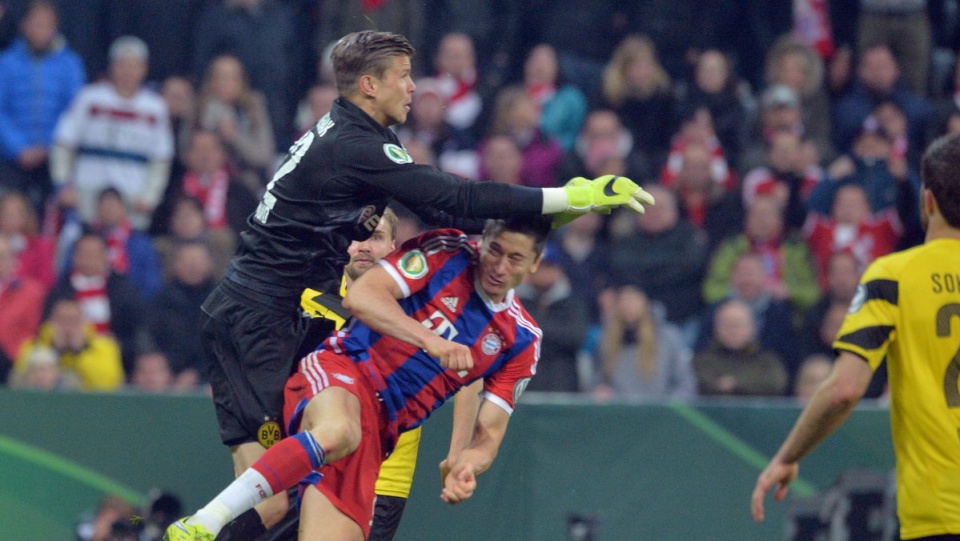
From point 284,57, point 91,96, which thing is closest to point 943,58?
point 284,57

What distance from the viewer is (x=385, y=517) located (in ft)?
22.4

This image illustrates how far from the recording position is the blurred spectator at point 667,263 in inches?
440

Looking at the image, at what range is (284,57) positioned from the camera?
12.9 metres

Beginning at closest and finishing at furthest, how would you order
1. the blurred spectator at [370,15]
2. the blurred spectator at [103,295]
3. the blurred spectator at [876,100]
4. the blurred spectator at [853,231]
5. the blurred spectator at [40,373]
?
the blurred spectator at [40,373] → the blurred spectator at [103,295] → the blurred spectator at [853,231] → the blurred spectator at [370,15] → the blurred spectator at [876,100]

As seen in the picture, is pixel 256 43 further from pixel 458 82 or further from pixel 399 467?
pixel 399 467

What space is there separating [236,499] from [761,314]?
20.2 ft

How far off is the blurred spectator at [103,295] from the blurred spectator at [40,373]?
2.58 ft

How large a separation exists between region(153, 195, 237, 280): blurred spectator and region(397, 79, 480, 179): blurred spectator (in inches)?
68.0

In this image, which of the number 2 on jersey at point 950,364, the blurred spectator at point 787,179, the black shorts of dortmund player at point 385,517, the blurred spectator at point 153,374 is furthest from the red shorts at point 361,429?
the blurred spectator at point 787,179

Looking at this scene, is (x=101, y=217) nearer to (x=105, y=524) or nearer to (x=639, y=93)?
(x=105, y=524)

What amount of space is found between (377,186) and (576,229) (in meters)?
5.51

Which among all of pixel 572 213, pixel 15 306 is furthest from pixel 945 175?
pixel 15 306

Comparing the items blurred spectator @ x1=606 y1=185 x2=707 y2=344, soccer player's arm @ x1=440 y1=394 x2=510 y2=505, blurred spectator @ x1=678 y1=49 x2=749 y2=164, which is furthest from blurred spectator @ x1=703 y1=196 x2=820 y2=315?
soccer player's arm @ x1=440 y1=394 x2=510 y2=505

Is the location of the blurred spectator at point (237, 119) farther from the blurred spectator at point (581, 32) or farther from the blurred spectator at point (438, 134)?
the blurred spectator at point (581, 32)
